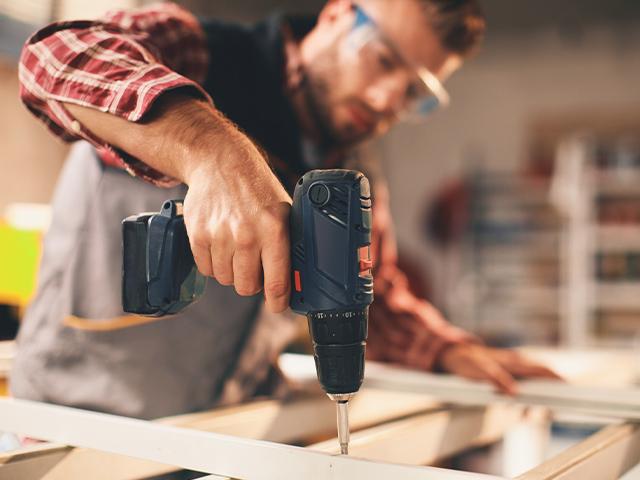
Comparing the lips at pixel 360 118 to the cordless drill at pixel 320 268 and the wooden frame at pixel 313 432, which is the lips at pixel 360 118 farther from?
the cordless drill at pixel 320 268

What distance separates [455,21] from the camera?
5.33 feet

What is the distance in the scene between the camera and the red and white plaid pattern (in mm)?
868

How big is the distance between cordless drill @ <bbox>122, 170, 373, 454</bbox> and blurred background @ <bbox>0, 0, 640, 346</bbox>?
4.06m

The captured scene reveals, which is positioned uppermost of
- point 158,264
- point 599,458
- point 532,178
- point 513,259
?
point 158,264

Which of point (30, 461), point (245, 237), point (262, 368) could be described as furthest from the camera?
point (262, 368)

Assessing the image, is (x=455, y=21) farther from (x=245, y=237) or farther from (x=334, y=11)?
(x=245, y=237)

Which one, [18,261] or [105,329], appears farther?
[18,261]

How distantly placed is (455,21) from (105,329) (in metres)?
1.01

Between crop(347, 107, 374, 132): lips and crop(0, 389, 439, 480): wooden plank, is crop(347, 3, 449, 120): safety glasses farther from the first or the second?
crop(0, 389, 439, 480): wooden plank

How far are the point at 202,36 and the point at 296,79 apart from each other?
0.96 feet

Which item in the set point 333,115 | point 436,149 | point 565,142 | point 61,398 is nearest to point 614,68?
point 565,142

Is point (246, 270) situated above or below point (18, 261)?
above

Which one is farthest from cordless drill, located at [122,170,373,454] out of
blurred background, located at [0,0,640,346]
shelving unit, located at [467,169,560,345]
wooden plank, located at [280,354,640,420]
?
shelving unit, located at [467,169,560,345]

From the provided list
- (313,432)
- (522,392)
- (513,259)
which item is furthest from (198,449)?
(513,259)
